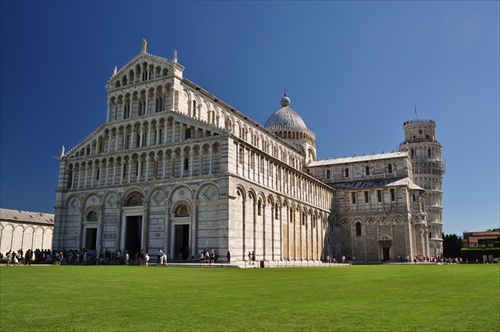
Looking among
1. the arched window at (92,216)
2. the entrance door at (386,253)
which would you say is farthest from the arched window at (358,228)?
the arched window at (92,216)

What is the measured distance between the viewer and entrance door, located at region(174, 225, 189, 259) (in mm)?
37562

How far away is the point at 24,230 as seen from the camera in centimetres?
6019

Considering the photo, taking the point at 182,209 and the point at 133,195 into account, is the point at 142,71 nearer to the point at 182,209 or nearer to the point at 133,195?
the point at 133,195

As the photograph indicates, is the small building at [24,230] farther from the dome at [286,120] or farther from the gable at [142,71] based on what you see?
the dome at [286,120]

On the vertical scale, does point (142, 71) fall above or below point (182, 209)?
above

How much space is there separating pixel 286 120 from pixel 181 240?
126 feet

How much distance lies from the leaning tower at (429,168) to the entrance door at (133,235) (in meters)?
61.5

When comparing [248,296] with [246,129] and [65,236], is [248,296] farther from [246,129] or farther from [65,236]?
[246,129]

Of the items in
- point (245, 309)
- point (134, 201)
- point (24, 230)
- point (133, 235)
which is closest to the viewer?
point (245, 309)

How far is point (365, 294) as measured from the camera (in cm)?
1188

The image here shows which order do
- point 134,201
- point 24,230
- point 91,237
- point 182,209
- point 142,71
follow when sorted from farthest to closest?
point 24,230, point 91,237, point 142,71, point 134,201, point 182,209

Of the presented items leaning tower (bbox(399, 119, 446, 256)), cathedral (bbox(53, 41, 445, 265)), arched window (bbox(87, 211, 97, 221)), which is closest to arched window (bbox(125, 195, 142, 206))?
cathedral (bbox(53, 41, 445, 265))

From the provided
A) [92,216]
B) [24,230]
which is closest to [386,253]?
[92,216]

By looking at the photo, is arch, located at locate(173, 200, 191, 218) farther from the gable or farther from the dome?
the dome
